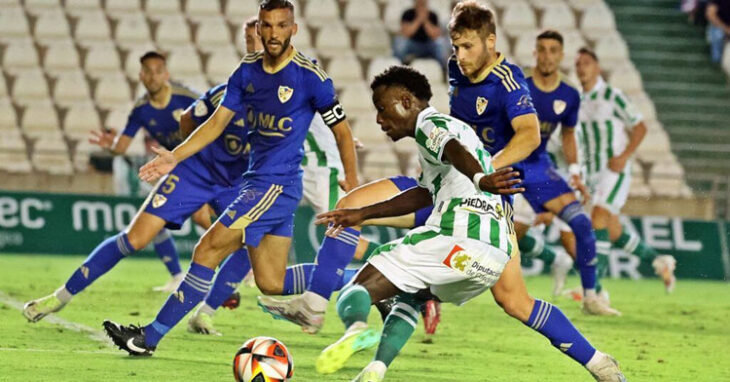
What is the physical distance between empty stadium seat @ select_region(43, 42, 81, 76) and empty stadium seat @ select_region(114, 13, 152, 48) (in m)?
0.68

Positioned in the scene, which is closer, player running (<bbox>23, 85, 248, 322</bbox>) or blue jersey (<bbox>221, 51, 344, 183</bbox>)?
blue jersey (<bbox>221, 51, 344, 183</bbox>)

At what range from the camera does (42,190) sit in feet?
50.5

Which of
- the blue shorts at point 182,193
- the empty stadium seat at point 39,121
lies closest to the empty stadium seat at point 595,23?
the empty stadium seat at point 39,121

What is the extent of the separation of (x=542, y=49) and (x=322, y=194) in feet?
6.90

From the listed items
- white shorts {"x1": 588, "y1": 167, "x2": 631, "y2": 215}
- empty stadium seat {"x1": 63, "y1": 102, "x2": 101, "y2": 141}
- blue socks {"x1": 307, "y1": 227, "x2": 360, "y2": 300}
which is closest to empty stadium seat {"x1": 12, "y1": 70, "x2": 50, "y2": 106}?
empty stadium seat {"x1": 63, "y1": 102, "x2": 101, "y2": 141}

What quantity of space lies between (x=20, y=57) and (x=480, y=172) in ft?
43.0

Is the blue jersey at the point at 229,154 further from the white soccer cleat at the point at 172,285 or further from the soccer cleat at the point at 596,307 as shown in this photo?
the soccer cleat at the point at 596,307

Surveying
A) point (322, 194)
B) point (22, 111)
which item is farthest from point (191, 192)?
point (22, 111)

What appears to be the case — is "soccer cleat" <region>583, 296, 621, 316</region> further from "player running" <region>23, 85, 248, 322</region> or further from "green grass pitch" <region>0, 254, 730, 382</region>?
"player running" <region>23, 85, 248, 322</region>

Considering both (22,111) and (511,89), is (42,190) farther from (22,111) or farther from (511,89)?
(511,89)

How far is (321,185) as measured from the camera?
10227mm

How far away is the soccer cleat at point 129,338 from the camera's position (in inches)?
293

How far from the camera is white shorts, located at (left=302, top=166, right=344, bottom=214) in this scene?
10.1m

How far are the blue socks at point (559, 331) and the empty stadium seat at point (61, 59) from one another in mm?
12300
